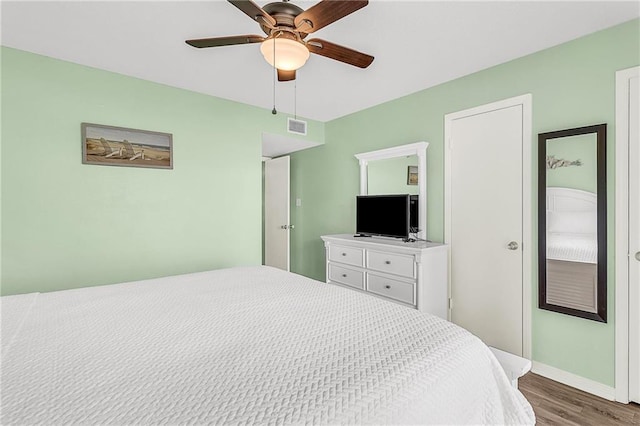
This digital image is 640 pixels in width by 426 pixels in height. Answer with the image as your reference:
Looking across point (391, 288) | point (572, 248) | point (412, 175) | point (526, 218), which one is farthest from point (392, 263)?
point (572, 248)

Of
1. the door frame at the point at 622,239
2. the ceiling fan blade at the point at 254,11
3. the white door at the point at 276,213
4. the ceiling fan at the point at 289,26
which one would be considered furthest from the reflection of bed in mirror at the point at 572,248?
the white door at the point at 276,213

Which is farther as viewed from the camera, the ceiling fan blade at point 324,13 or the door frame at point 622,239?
the door frame at point 622,239

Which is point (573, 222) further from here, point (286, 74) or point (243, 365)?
point (243, 365)

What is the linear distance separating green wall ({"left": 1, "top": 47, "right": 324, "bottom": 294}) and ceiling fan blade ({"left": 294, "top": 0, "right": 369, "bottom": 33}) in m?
2.03

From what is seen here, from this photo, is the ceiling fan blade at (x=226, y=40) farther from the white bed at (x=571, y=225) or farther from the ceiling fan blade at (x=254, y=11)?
the white bed at (x=571, y=225)

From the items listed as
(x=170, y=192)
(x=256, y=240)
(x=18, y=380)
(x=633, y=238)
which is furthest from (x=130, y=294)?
(x=633, y=238)

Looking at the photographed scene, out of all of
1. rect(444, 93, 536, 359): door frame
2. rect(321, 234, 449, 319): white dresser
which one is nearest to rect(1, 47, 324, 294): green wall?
rect(321, 234, 449, 319): white dresser

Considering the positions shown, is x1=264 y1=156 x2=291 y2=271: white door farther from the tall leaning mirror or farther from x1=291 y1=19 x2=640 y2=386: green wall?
the tall leaning mirror

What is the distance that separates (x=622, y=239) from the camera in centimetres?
197

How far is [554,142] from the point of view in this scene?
224 centimetres

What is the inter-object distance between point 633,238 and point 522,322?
0.94 meters

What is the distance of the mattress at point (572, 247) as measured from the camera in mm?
2088

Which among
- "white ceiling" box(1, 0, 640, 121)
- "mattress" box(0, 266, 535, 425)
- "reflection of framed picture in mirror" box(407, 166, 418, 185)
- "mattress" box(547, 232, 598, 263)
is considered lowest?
"mattress" box(0, 266, 535, 425)

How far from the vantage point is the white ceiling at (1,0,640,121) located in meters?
1.83
